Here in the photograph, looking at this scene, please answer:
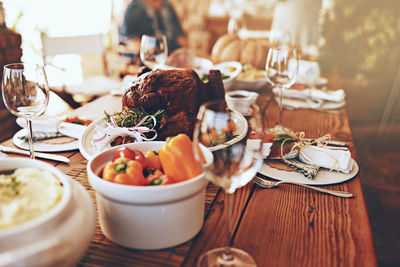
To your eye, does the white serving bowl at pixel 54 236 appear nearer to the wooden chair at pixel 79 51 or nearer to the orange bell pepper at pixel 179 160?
the orange bell pepper at pixel 179 160

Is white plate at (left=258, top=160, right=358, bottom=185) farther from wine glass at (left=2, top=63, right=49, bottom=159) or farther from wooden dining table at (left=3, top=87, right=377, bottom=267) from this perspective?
wine glass at (left=2, top=63, right=49, bottom=159)

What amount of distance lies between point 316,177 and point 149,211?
1.75 feet

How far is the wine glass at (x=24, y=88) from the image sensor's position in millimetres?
884

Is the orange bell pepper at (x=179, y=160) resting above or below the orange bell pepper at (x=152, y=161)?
above

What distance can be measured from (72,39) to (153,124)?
7.67 feet

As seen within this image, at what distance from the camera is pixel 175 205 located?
25.1 inches

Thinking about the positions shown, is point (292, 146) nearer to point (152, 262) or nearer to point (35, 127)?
point (152, 262)

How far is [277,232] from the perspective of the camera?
28.9 inches

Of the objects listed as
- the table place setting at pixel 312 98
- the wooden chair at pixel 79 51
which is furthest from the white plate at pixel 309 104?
the wooden chair at pixel 79 51

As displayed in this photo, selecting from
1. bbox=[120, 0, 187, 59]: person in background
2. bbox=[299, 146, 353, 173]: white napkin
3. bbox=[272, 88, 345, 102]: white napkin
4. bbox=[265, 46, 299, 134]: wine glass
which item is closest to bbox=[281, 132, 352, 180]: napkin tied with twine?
bbox=[299, 146, 353, 173]: white napkin

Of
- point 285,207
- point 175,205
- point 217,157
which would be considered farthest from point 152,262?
point 285,207

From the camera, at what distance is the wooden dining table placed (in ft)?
2.13

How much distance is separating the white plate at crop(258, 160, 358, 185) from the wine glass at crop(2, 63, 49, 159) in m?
0.65

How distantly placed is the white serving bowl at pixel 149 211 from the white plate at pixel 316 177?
34 centimetres
